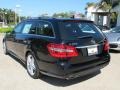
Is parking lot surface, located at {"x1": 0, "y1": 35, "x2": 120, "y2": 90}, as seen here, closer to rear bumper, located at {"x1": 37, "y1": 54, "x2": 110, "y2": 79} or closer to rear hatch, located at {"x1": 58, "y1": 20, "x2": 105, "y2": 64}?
rear bumper, located at {"x1": 37, "y1": 54, "x2": 110, "y2": 79}

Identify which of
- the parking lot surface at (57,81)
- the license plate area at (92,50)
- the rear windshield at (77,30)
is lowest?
the parking lot surface at (57,81)

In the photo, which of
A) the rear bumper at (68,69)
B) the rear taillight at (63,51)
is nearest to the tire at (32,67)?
the rear bumper at (68,69)

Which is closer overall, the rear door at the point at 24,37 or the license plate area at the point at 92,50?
the license plate area at the point at 92,50

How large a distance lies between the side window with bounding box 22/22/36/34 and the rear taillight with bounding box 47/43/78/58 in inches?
54.5

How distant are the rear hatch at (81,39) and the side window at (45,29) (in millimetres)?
285

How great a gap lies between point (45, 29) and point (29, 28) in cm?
107

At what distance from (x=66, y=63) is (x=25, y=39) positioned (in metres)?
2.01

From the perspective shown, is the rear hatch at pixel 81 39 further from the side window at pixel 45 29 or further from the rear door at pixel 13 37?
the rear door at pixel 13 37

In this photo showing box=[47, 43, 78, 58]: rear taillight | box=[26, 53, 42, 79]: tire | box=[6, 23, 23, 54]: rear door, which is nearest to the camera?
box=[47, 43, 78, 58]: rear taillight

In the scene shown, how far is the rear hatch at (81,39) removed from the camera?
4.91 meters

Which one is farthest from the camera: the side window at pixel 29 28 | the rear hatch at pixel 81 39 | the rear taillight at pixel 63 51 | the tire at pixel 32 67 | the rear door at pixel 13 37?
the rear door at pixel 13 37

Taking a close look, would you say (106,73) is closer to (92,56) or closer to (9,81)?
(92,56)

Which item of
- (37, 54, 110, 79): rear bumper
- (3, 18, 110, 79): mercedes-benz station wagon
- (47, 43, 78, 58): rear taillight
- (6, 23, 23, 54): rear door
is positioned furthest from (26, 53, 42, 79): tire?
(6, 23, 23, 54): rear door

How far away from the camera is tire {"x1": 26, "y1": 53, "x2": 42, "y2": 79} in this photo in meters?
5.69
